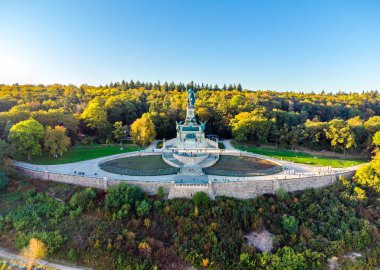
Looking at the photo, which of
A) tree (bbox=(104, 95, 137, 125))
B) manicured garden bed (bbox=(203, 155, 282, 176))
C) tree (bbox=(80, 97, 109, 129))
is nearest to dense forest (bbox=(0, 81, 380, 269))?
manicured garden bed (bbox=(203, 155, 282, 176))

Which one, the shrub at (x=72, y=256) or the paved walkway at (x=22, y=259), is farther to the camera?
the shrub at (x=72, y=256)

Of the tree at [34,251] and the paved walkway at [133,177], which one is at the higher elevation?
the paved walkway at [133,177]

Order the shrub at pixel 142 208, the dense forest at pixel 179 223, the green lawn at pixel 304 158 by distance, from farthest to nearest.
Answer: the green lawn at pixel 304 158
the shrub at pixel 142 208
the dense forest at pixel 179 223

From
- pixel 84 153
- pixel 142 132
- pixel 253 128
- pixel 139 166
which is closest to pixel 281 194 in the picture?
pixel 139 166

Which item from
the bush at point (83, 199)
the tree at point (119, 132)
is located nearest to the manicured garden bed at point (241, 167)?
the bush at point (83, 199)

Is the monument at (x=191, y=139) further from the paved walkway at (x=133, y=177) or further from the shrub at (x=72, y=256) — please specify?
the shrub at (x=72, y=256)

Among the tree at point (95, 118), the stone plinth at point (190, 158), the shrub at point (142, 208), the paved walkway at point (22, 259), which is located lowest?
the paved walkway at point (22, 259)

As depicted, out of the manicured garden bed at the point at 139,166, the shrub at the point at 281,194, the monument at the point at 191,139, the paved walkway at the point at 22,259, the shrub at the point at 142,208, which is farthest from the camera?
the monument at the point at 191,139

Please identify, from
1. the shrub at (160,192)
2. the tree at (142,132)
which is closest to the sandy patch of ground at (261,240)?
the shrub at (160,192)
